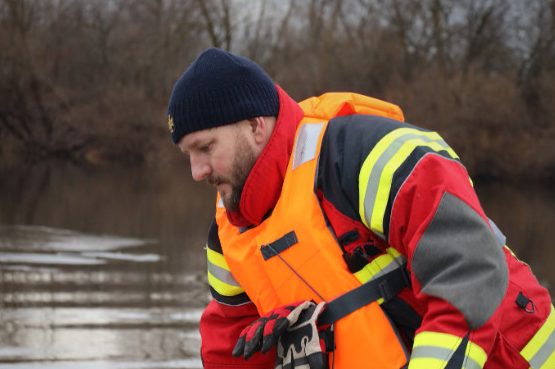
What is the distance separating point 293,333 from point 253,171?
0.50 m

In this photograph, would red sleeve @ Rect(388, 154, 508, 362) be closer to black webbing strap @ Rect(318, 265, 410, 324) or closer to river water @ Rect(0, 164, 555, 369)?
black webbing strap @ Rect(318, 265, 410, 324)

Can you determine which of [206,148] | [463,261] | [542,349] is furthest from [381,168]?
[542,349]

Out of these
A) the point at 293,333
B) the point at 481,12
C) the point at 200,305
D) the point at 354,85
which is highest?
the point at 481,12

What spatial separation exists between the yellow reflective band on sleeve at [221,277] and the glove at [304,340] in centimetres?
45

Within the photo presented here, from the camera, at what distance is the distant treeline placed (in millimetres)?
32000

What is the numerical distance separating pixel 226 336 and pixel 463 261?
1.30 m

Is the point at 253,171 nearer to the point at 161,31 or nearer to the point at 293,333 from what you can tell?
the point at 293,333

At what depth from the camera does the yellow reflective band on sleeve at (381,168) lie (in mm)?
2830

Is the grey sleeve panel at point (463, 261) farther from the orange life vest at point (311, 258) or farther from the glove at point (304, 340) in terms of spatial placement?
the glove at point (304, 340)

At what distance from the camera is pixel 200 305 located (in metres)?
9.70

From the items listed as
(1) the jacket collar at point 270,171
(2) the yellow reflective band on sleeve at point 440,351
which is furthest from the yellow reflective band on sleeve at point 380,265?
(1) the jacket collar at point 270,171

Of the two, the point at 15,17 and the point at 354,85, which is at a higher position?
the point at 15,17

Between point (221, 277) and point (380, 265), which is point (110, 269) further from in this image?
point (380, 265)

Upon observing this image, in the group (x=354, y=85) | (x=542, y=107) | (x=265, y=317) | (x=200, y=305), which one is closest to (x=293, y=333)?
(x=265, y=317)
